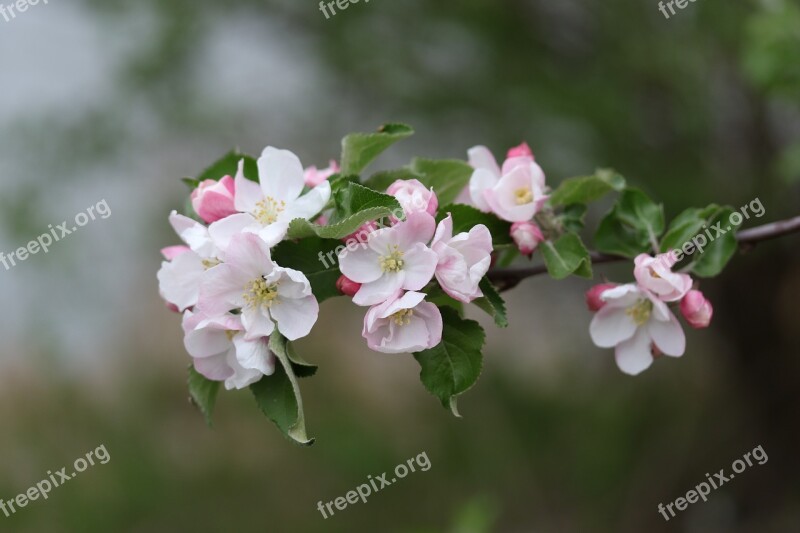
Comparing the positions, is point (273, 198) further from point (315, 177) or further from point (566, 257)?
point (566, 257)

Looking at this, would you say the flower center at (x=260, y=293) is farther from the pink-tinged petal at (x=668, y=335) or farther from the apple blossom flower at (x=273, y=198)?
the pink-tinged petal at (x=668, y=335)

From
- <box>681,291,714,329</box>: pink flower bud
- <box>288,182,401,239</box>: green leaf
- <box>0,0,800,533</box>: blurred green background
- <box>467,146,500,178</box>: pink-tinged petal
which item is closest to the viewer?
<box>288,182,401,239</box>: green leaf

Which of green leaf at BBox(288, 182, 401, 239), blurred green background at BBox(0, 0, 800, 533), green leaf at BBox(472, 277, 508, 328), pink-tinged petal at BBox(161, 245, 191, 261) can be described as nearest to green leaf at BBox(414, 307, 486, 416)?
green leaf at BBox(472, 277, 508, 328)

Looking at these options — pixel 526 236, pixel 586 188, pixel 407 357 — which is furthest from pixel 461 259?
pixel 407 357

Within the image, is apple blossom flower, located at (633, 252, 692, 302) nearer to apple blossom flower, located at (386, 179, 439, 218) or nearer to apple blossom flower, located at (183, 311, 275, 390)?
apple blossom flower, located at (386, 179, 439, 218)

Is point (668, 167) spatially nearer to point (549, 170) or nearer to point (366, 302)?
point (549, 170)

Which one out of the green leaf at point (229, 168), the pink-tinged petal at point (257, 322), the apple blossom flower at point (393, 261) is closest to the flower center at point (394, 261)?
the apple blossom flower at point (393, 261)
